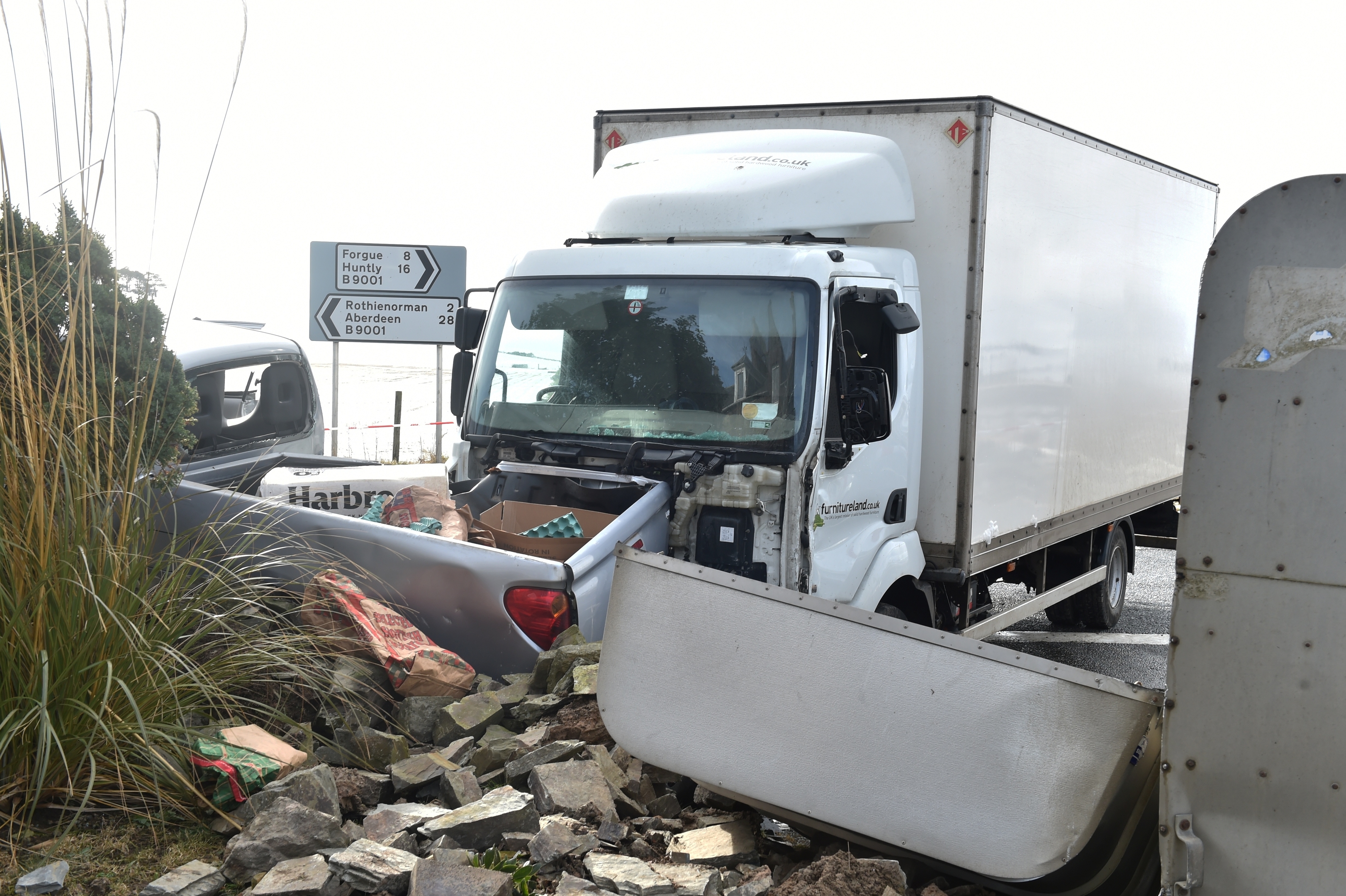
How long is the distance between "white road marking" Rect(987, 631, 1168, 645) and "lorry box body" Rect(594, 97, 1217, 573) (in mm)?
1086

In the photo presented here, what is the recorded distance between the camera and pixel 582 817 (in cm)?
389

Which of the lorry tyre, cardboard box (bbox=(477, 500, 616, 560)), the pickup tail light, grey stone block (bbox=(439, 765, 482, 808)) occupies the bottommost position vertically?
grey stone block (bbox=(439, 765, 482, 808))

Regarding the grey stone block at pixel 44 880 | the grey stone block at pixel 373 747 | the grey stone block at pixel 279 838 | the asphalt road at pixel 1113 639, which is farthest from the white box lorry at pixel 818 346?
the grey stone block at pixel 44 880

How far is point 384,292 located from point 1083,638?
848 centimetres

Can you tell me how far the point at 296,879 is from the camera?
3.42 m

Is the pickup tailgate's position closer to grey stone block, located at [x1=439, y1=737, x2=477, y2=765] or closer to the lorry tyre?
grey stone block, located at [x1=439, y1=737, x2=477, y2=765]

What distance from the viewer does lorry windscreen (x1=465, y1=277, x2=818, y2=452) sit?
17.7ft

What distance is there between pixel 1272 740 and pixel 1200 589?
0.41 m

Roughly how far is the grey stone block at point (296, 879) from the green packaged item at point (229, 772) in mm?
371

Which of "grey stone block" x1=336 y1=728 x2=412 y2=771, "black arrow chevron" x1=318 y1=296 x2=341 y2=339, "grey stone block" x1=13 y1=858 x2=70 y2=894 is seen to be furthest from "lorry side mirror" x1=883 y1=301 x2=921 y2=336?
"black arrow chevron" x1=318 y1=296 x2=341 y2=339

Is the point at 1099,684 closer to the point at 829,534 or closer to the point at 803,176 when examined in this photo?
the point at 829,534

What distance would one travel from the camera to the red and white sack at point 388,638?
15.2ft

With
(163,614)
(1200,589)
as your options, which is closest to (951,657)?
(1200,589)

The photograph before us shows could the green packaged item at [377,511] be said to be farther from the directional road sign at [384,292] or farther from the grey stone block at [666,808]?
the directional road sign at [384,292]
